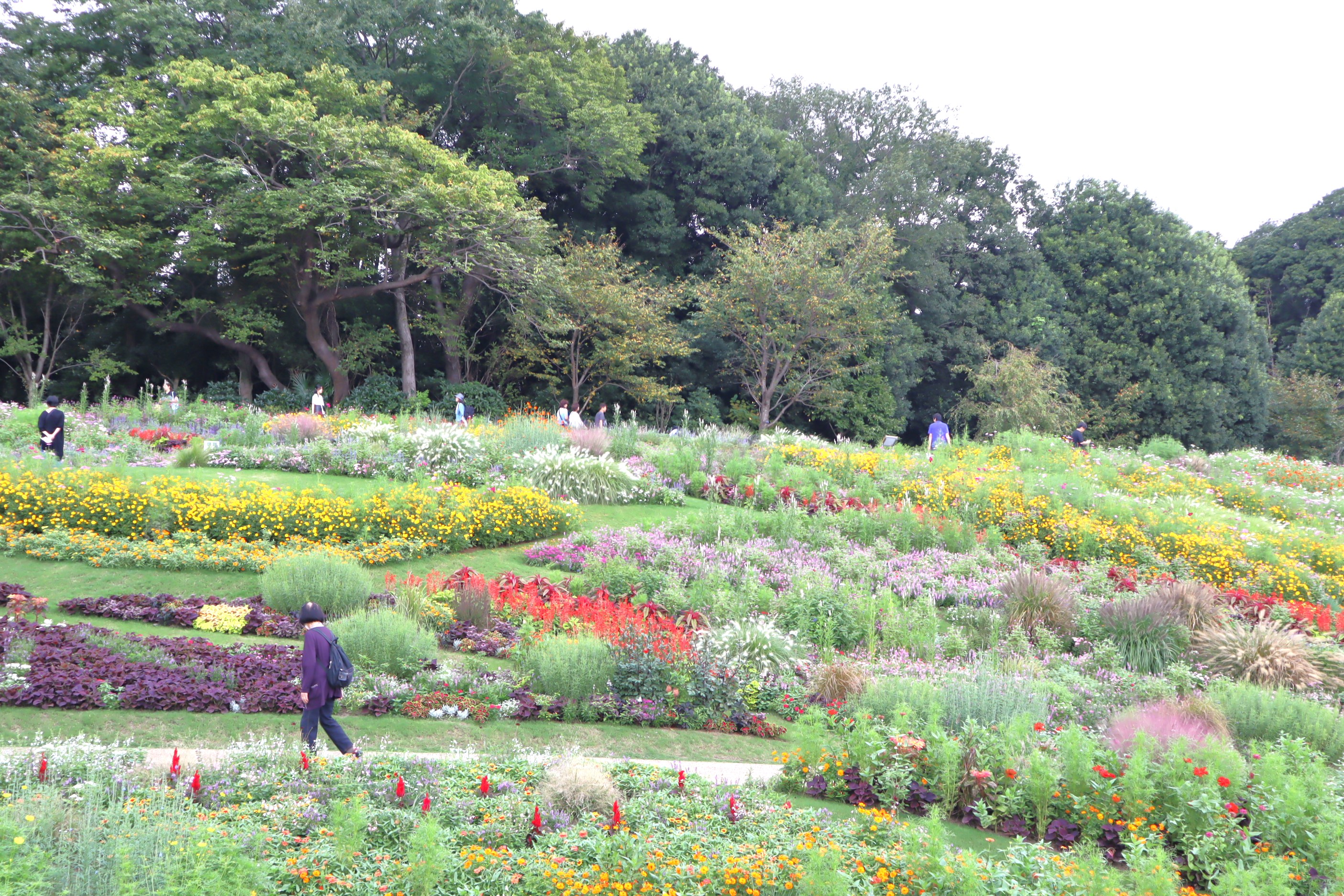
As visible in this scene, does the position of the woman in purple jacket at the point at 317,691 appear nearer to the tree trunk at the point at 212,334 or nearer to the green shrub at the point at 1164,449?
the green shrub at the point at 1164,449

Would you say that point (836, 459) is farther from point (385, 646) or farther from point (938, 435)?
point (385, 646)

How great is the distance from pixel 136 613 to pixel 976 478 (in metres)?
12.0

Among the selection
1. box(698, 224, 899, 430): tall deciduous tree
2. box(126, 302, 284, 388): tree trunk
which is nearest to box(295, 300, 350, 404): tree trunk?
box(126, 302, 284, 388): tree trunk

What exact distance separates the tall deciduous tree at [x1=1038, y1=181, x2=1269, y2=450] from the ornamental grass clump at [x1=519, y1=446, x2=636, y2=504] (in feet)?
98.0

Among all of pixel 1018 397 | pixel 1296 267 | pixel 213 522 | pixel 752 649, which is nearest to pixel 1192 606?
pixel 752 649

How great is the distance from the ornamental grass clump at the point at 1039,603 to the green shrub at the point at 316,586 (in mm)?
6679

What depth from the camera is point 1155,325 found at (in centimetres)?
3900

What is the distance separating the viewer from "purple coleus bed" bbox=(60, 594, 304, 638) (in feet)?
25.4

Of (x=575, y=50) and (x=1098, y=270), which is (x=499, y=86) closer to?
(x=575, y=50)

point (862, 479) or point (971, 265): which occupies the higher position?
point (971, 265)

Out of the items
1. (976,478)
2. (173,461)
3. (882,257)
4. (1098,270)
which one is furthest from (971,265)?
(173,461)

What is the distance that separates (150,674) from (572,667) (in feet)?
10.0

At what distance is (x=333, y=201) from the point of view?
76.9ft

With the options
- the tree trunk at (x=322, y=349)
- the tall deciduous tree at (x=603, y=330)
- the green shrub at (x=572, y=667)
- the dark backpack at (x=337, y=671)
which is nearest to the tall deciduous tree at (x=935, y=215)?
the tall deciduous tree at (x=603, y=330)
